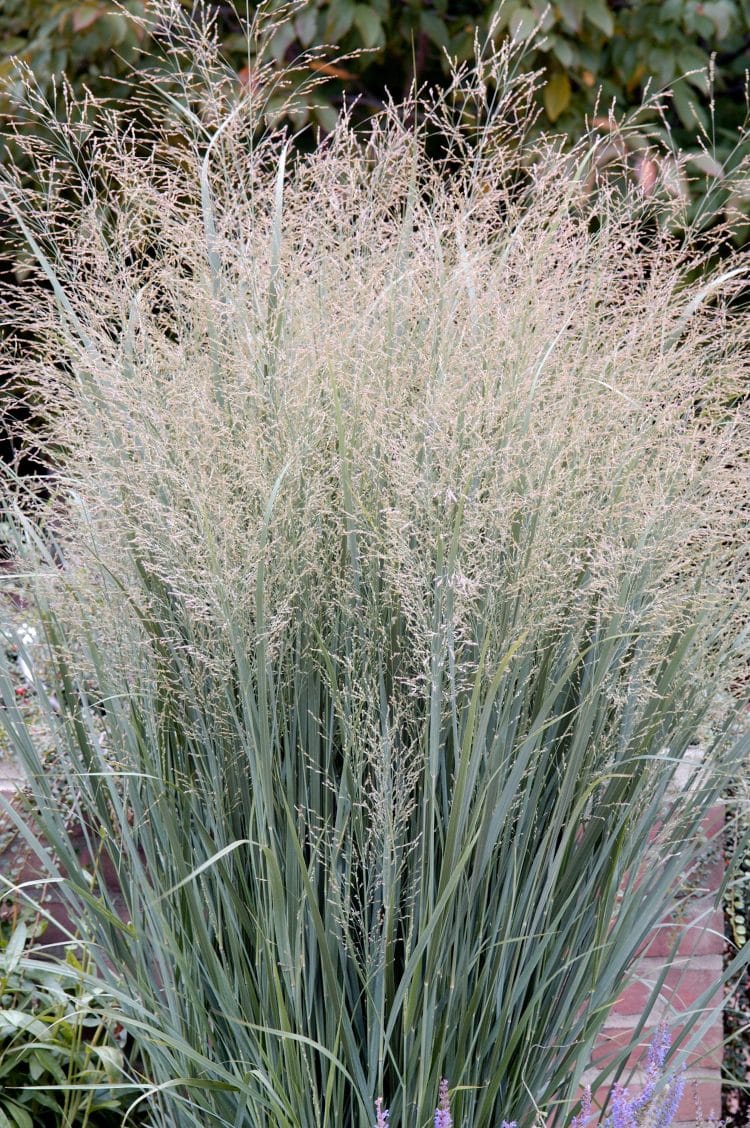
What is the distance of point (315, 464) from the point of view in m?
1.26

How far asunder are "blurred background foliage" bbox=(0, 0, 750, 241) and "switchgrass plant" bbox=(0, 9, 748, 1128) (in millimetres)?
1657

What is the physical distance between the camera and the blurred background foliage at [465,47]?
2.90 meters

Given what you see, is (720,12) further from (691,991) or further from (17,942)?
(17,942)

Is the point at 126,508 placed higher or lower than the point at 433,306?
lower

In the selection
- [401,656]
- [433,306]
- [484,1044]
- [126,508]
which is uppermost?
[433,306]

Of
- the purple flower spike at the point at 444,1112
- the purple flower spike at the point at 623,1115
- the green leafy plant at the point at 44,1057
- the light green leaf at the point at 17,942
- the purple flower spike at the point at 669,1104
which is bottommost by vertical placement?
the green leafy plant at the point at 44,1057

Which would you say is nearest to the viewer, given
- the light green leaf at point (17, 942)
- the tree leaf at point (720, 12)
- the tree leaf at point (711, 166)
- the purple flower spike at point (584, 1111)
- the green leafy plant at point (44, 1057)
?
the purple flower spike at point (584, 1111)

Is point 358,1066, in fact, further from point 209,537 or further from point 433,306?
point 433,306

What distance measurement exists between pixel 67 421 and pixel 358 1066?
0.84 meters

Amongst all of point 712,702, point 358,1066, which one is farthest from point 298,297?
point 358,1066

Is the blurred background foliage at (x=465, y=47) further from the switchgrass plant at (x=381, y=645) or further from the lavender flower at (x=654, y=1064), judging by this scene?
the lavender flower at (x=654, y=1064)

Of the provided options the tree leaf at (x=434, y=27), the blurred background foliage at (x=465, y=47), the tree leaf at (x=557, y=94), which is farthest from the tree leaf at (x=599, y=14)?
the tree leaf at (x=434, y=27)

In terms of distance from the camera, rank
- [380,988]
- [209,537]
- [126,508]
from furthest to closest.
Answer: [126,508]
[380,988]
[209,537]

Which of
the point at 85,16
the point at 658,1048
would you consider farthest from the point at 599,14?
the point at 658,1048
